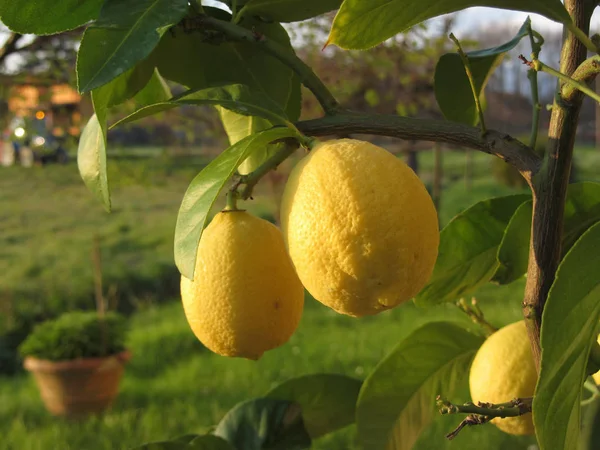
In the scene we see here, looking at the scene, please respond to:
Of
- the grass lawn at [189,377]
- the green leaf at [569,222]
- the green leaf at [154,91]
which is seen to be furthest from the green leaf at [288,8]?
the grass lawn at [189,377]

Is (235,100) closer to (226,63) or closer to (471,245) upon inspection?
(226,63)

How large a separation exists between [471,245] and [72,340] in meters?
2.93

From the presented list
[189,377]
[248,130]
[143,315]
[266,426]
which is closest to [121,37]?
[248,130]

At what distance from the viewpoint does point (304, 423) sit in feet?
2.10

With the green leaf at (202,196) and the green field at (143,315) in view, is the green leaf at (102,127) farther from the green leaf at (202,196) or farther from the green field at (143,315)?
the green field at (143,315)

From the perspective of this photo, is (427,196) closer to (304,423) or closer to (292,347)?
(304,423)

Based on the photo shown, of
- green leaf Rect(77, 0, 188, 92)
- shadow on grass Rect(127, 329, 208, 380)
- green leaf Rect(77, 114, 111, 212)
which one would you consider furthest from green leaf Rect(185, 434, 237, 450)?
shadow on grass Rect(127, 329, 208, 380)

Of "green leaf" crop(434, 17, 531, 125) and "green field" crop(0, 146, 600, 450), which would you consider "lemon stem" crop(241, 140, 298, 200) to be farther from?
"green field" crop(0, 146, 600, 450)

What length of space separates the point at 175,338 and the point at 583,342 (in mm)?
3620

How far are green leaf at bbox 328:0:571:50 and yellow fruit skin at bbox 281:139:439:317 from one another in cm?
6

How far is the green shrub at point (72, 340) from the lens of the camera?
3168 millimetres

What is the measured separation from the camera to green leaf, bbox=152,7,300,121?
0.52 meters

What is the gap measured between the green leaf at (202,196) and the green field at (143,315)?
1.34ft

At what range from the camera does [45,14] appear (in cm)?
43
